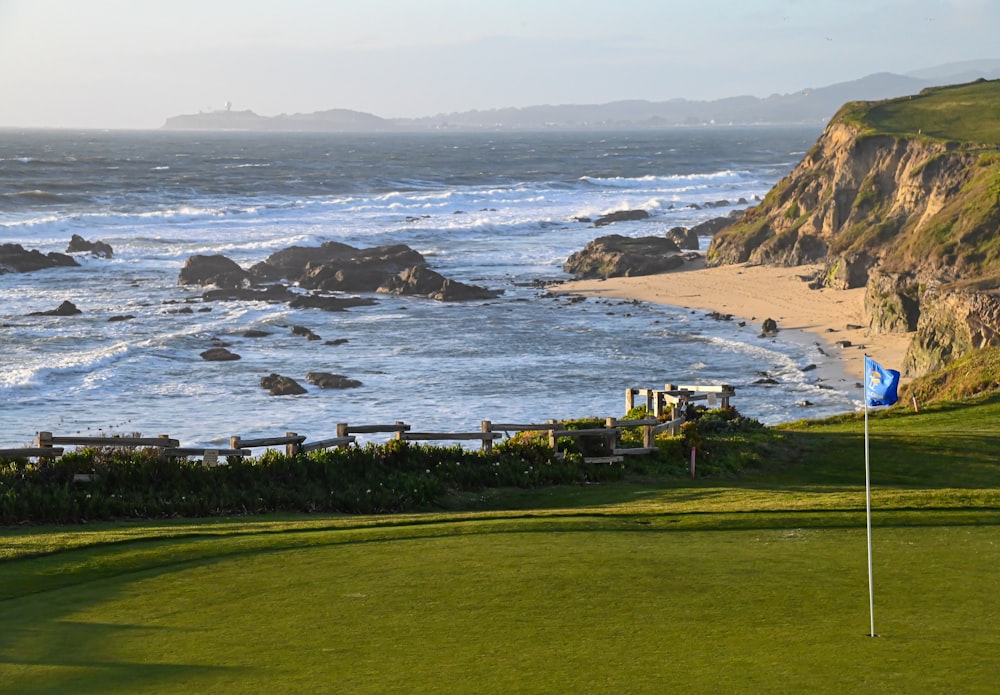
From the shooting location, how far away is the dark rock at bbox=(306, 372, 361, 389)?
128 ft

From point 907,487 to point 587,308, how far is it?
3607cm

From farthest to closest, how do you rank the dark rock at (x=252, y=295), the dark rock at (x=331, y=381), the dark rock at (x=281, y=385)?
the dark rock at (x=252, y=295) < the dark rock at (x=331, y=381) < the dark rock at (x=281, y=385)

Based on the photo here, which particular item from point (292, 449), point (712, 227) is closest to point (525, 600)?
point (292, 449)

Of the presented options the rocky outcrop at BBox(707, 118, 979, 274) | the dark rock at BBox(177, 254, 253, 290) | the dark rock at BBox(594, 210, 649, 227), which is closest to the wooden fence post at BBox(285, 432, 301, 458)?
the rocky outcrop at BBox(707, 118, 979, 274)

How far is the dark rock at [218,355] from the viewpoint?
4356cm

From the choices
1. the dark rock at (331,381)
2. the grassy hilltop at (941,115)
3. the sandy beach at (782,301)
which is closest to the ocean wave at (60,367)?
the dark rock at (331,381)

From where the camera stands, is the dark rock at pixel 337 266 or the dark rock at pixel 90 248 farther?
the dark rock at pixel 90 248

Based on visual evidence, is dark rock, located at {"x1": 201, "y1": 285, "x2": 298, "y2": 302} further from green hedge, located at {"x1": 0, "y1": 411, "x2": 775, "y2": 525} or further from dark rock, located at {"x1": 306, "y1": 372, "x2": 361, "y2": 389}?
green hedge, located at {"x1": 0, "y1": 411, "x2": 775, "y2": 525}

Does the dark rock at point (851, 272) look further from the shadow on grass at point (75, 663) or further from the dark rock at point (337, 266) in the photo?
the shadow on grass at point (75, 663)

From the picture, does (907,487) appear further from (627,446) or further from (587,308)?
(587,308)

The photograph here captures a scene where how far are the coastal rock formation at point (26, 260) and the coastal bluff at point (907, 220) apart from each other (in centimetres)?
3636

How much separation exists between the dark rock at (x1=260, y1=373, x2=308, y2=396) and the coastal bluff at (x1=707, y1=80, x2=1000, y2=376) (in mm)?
18120

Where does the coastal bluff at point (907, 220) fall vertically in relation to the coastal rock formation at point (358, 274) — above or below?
above

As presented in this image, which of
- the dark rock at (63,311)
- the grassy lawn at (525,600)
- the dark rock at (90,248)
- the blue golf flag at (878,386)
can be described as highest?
the blue golf flag at (878,386)
